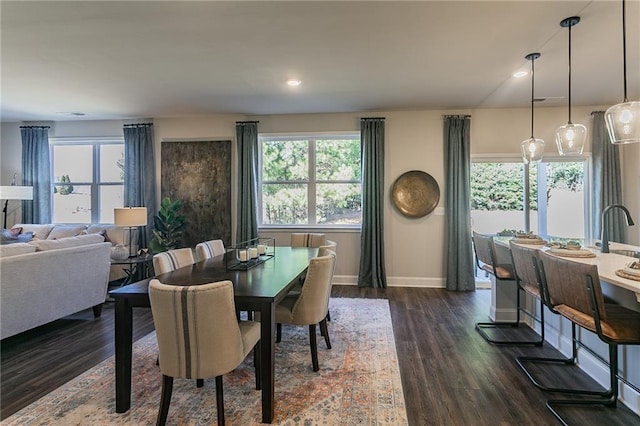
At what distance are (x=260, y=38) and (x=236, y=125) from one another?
2.69 m

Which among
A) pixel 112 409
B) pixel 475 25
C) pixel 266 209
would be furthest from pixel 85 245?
pixel 475 25

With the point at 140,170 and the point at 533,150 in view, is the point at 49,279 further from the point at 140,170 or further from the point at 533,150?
the point at 533,150

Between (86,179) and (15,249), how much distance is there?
3554mm

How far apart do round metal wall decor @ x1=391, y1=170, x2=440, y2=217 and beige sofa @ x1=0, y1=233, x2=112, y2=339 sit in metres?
3.98

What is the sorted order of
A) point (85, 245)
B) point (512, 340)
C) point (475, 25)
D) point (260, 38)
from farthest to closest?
point (85, 245) < point (512, 340) < point (260, 38) < point (475, 25)

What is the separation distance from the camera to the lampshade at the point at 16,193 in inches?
195

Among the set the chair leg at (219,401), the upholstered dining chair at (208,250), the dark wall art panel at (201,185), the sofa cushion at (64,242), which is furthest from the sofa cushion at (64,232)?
the chair leg at (219,401)

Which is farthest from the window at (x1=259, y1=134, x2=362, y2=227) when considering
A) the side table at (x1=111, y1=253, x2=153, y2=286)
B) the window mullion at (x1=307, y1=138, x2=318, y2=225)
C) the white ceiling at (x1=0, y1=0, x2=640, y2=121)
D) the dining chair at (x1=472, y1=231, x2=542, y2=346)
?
the dining chair at (x1=472, y1=231, x2=542, y2=346)

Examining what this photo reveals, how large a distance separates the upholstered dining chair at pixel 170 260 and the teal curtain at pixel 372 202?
113 inches

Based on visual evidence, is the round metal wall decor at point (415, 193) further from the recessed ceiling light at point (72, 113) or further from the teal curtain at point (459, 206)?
the recessed ceiling light at point (72, 113)

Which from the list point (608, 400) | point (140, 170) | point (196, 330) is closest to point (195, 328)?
point (196, 330)

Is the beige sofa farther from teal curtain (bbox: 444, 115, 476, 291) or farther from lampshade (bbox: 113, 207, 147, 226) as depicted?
teal curtain (bbox: 444, 115, 476, 291)

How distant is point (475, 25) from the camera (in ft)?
8.63

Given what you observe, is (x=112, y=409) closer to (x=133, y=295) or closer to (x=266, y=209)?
(x=133, y=295)
